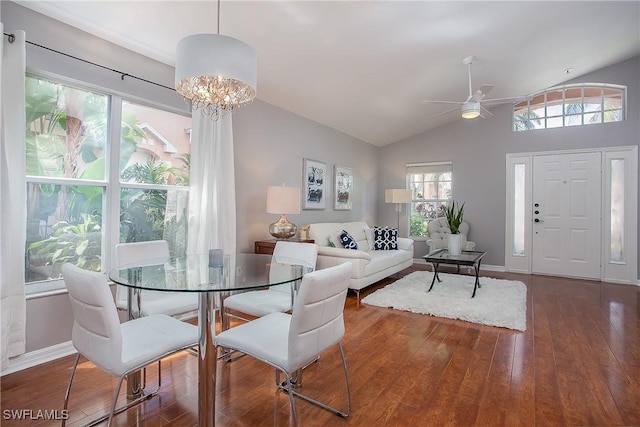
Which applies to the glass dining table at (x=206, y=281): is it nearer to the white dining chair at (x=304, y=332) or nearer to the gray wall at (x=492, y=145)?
the white dining chair at (x=304, y=332)

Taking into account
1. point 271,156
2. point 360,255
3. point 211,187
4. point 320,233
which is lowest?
point 360,255

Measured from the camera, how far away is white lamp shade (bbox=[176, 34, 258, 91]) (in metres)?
1.80

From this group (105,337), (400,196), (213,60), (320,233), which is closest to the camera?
(105,337)

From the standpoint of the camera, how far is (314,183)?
5145 millimetres

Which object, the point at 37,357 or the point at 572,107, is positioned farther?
the point at 572,107

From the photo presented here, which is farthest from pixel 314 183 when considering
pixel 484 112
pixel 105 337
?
pixel 105 337

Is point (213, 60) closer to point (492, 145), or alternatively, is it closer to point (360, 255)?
point (360, 255)

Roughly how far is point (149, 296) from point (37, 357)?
87 centimetres

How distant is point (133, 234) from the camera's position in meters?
2.96

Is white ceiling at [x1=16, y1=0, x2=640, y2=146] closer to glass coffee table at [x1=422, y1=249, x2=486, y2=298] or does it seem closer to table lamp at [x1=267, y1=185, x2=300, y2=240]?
table lamp at [x1=267, y1=185, x2=300, y2=240]

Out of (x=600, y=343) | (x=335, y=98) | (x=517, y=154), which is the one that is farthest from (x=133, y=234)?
(x=517, y=154)

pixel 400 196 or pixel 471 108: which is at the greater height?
pixel 471 108

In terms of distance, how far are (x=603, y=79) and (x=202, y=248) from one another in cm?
646

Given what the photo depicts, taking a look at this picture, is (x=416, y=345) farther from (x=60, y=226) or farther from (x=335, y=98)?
(x=335, y=98)
